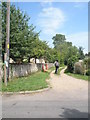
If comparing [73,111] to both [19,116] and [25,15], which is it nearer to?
[19,116]

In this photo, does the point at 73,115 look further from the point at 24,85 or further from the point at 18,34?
the point at 18,34

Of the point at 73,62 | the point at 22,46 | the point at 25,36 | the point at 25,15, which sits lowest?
the point at 73,62

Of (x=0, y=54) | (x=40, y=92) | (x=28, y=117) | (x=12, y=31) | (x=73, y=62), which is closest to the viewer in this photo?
(x=28, y=117)

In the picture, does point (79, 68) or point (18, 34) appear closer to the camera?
point (18, 34)

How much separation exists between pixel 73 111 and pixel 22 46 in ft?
28.5

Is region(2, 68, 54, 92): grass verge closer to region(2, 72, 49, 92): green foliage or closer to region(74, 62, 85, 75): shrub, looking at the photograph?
region(2, 72, 49, 92): green foliage

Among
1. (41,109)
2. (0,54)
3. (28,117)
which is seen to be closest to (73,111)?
(41,109)

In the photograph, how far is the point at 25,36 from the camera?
12.8 m

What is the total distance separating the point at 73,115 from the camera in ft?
14.5

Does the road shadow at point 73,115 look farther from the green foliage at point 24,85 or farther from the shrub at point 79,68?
the shrub at point 79,68

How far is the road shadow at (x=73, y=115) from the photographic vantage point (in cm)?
419

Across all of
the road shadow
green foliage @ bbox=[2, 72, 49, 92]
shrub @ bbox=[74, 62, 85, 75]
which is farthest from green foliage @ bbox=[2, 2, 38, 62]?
the road shadow

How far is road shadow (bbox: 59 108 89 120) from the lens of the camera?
13.7 feet

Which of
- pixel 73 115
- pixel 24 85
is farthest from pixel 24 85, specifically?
pixel 73 115
